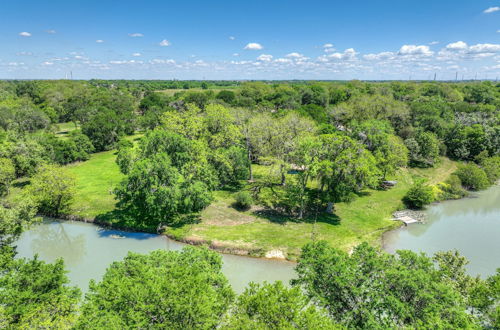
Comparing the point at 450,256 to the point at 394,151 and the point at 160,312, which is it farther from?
the point at 394,151

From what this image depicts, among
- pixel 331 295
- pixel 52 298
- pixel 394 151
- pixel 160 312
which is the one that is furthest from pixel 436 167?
pixel 52 298

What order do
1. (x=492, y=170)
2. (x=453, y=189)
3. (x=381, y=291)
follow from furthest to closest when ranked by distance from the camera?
(x=492, y=170) < (x=453, y=189) < (x=381, y=291)

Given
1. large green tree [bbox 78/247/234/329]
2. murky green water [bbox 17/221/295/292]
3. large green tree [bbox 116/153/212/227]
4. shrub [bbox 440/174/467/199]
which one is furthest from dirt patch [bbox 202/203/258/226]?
shrub [bbox 440/174/467/199]

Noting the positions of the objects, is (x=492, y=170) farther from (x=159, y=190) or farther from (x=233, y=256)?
(x=159, y=190)

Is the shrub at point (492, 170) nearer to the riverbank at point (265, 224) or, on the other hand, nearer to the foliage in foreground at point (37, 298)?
the riverbank at point (265, 224)

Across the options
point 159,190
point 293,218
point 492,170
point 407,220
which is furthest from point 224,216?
point 492,170

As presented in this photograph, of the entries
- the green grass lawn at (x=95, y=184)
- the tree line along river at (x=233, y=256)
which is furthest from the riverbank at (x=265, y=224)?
the tree line along river at (x=233, y=256)
